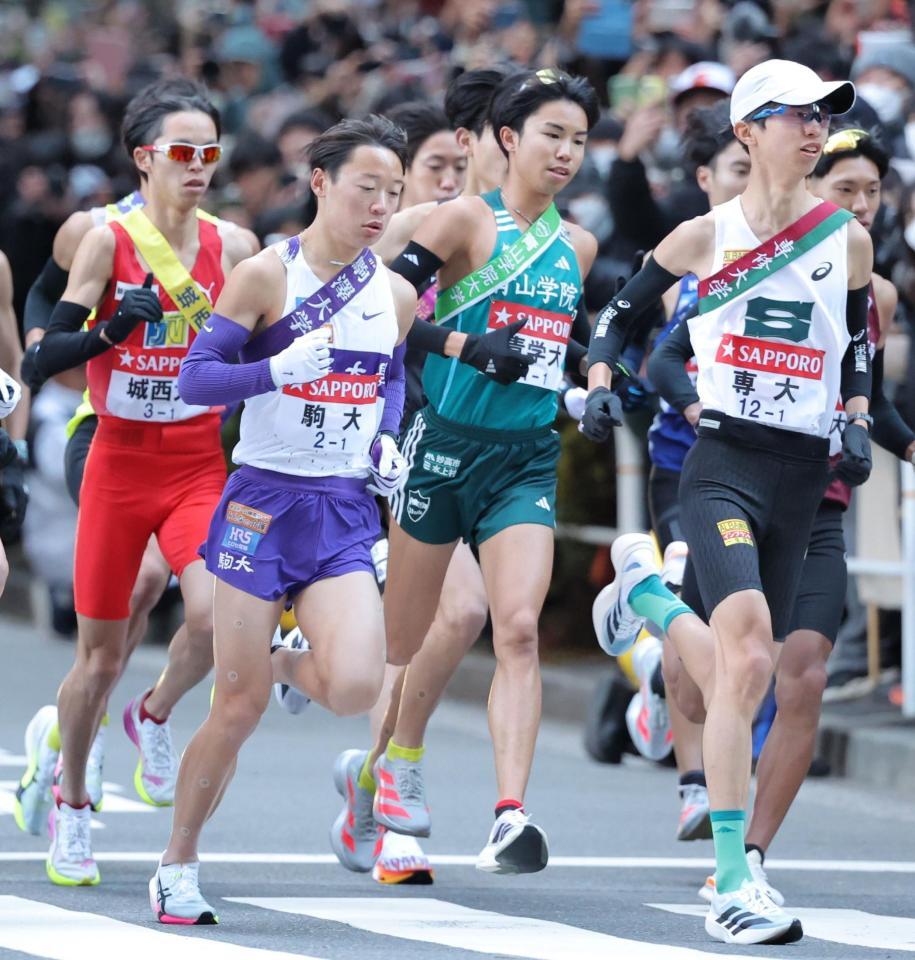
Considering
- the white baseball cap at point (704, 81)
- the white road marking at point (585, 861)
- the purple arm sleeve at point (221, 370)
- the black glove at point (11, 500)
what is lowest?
the white road marking at point (585, 861)

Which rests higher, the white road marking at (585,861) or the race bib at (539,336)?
the race bib at (539,336)

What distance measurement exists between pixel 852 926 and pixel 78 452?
3316 mm

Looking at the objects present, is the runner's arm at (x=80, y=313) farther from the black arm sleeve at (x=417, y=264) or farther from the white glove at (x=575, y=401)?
the white glove at (x=575, y=401)

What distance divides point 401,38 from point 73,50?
4553mm

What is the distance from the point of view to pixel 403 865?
8000 millimetres

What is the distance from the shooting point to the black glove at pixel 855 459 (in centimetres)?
711

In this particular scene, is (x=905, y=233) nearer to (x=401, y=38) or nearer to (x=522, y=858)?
(x=522, y=858)

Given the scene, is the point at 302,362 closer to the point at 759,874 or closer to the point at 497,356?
the point at 497,356

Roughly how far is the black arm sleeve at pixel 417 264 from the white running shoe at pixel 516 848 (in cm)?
181

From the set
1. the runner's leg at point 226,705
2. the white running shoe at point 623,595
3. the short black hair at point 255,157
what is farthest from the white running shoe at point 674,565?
the short black hair at point 255,157

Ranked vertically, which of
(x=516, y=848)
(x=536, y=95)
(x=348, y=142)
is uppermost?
(x=536, y=95)

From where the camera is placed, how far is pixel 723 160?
8836 millimetres

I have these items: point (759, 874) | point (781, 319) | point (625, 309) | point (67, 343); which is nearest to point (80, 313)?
point (67, 343)

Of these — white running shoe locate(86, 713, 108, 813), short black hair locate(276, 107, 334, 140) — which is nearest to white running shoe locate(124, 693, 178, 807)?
white running shoe locate(86, 713, 108, 813)
